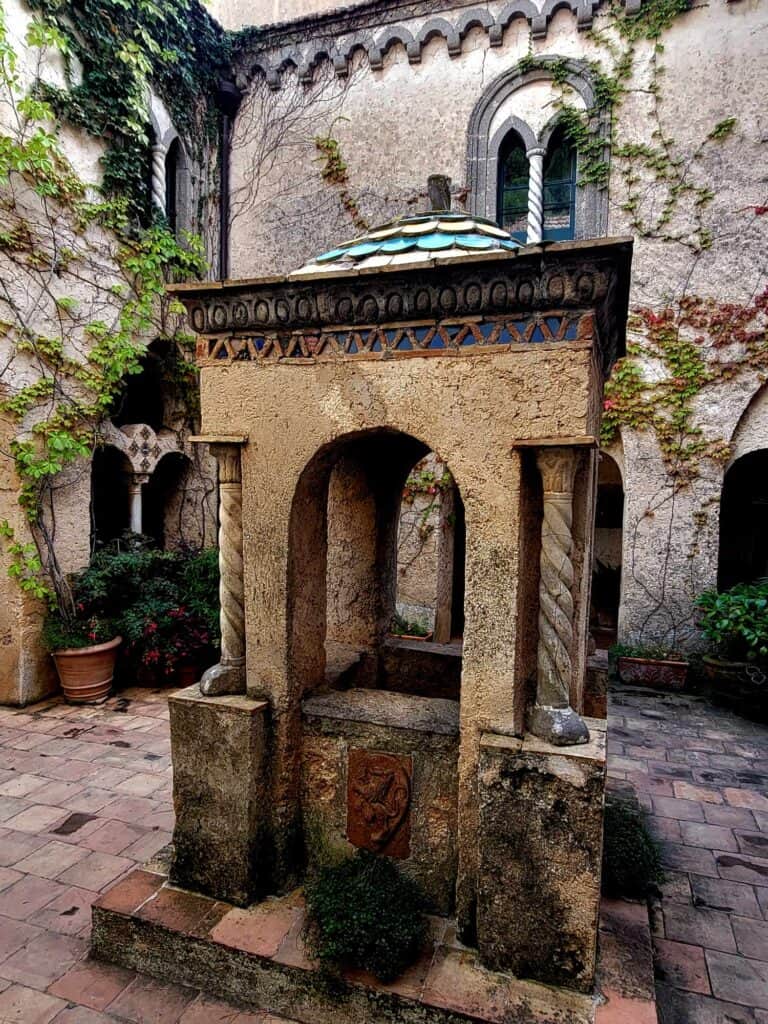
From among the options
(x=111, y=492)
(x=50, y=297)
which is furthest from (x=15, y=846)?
(x=50, y=297)

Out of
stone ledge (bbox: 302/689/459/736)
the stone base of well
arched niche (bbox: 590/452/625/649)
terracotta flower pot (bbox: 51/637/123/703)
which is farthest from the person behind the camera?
arched niche (bbox: 590/452/625/649)

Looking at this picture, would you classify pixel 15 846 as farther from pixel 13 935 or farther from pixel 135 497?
pixel 135 497

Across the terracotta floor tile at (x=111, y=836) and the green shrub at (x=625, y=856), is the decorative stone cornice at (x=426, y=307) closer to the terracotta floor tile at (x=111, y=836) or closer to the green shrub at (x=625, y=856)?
the green shrub at (x=625, y=856)

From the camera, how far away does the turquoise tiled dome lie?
2.71 m

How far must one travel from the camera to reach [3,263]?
5.66 m

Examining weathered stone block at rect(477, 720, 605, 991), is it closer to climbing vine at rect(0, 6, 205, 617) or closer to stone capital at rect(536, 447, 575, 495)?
stone capital at rect(536, 447, 575, 495)

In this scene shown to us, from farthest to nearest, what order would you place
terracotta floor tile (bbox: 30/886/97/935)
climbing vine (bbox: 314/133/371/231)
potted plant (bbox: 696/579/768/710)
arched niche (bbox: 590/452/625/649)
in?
arched niche (bbox: 590/452/625/649) < climbing vine (bbox: 314/133/371/231) < potted plant (bbox: 696/579/768/710) < terracotta floor tile (bbox: 30/886/97/935)

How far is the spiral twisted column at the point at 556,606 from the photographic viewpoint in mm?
2445

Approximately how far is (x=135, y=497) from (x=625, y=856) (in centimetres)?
613

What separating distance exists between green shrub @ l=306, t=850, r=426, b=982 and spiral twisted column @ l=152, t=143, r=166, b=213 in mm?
7172

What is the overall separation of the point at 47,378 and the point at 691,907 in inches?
257

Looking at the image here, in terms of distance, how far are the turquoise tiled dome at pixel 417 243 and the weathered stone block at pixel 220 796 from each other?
201 centimetres

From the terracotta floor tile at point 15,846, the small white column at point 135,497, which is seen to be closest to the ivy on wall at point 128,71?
the small white column at point 135,497

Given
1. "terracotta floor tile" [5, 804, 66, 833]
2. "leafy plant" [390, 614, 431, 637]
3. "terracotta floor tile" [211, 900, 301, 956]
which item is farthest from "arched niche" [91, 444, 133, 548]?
"terracotta floor tile" [211, 900, 301, 956]
